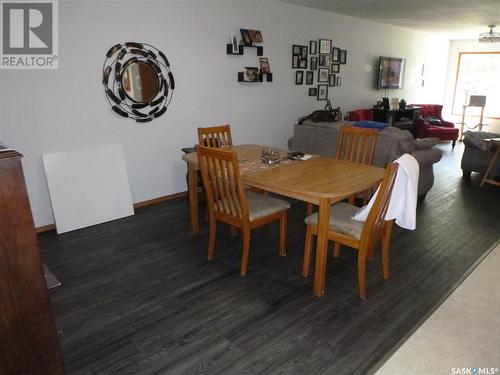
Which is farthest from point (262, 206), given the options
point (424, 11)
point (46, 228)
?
point (424, 11)

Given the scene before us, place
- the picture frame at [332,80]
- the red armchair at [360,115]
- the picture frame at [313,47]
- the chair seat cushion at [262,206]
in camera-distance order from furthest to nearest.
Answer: the red armchair at [360,115]
the picture frame at [332,80]
the picture frame at [313,47]
the chair seat cushion at [262,206]

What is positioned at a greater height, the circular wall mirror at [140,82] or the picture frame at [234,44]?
the picture frame at [234,44]

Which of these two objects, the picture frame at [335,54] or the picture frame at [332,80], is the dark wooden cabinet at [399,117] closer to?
the picture frame at [332,80]

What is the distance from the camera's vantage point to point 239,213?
2641 mm

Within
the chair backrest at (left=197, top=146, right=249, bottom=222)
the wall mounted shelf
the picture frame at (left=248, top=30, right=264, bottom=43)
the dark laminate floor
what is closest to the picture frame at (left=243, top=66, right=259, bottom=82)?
the wall mounted shelf

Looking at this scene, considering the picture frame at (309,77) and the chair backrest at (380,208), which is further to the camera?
the picture frame at (309,77)

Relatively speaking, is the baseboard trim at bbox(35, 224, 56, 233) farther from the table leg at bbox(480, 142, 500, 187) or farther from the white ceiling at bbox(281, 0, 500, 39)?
the table leg at bbox(480, 142, 500, 187)

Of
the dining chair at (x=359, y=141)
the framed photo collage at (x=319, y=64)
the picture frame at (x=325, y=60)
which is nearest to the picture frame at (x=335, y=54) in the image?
the framed photo collage at (x=319, y=64)

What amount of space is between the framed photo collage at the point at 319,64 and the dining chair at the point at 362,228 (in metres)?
3.38

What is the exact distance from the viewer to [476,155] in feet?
17.2

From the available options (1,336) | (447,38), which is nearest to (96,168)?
(1,336)

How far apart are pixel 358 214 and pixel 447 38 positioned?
861 centimetres

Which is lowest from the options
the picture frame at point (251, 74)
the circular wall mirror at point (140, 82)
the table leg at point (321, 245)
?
the table leg at point (321, 245)

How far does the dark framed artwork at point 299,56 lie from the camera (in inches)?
209
